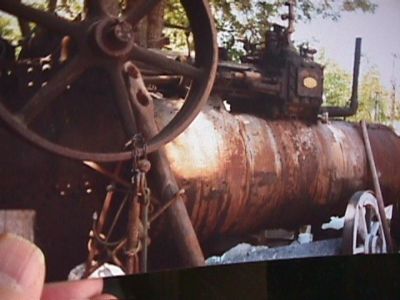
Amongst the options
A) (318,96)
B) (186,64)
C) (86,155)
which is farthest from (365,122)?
(86,155)

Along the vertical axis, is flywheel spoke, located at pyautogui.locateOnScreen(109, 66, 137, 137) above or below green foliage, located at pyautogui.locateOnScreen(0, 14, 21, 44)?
below

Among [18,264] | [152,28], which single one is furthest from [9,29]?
[18,264]

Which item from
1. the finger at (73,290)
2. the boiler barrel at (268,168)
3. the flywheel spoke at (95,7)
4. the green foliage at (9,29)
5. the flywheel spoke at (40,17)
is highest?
the flywheel spoke at (95,7)

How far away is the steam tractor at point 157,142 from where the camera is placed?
105cm

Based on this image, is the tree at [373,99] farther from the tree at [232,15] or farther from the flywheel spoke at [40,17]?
the flywheel spoke at [40,17]

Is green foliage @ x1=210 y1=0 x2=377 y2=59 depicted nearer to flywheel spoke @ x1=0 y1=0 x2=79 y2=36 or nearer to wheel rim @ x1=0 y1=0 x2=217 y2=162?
wheel rim @ x1=0 y1=0 x2=217 y2=162

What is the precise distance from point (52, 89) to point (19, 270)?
1.95ft

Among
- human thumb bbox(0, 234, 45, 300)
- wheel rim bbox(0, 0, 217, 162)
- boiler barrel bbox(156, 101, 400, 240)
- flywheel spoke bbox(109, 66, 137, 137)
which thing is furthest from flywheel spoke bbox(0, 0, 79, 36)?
human thumb bbox(0, 234, 45, 300)

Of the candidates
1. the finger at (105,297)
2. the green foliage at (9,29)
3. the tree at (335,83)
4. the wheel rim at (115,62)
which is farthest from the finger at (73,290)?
the tree at (335,83)

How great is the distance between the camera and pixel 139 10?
114 centimetres

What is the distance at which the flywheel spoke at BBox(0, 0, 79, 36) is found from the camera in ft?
3.39

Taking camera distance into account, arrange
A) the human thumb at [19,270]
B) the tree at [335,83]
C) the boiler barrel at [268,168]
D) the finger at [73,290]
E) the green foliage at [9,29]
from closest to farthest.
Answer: the human thumb at [19,270], the finger at [73,290], the green foliage at [9,29], the boiler barrel at [268,168], the tree at [335,83]

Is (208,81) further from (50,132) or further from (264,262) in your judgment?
(264,262)

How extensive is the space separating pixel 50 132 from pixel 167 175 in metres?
0.25
